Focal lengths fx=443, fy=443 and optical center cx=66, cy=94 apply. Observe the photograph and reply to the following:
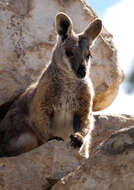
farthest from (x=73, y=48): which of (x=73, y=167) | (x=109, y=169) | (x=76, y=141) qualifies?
(x=109, y=169)

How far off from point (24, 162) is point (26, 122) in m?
1.59

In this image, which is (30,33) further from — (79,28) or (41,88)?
(41,88)

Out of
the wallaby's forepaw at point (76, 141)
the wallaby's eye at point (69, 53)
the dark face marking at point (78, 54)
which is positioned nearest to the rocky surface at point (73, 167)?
the wallaby's forepaw at point (76, 141)

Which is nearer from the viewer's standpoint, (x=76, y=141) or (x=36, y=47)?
(x=76, y=141)

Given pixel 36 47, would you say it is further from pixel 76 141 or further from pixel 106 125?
pixel 76 141

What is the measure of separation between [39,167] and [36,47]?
3.29 m

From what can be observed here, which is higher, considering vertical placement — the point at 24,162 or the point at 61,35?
the point at 61,35

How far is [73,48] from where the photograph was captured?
6.60 metres

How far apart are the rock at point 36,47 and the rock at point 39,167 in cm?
232

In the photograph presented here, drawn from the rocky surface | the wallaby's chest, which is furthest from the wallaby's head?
the rocky surface

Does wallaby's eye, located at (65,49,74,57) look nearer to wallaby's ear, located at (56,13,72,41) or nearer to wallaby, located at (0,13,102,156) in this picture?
wallaby, located at (0,13,102,156)

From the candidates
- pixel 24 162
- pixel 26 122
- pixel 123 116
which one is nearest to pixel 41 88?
pixel 26 122

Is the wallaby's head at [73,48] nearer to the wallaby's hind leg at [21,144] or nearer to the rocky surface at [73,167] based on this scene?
the wallaby's hind leg at [21,144]

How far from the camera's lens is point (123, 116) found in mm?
8117
